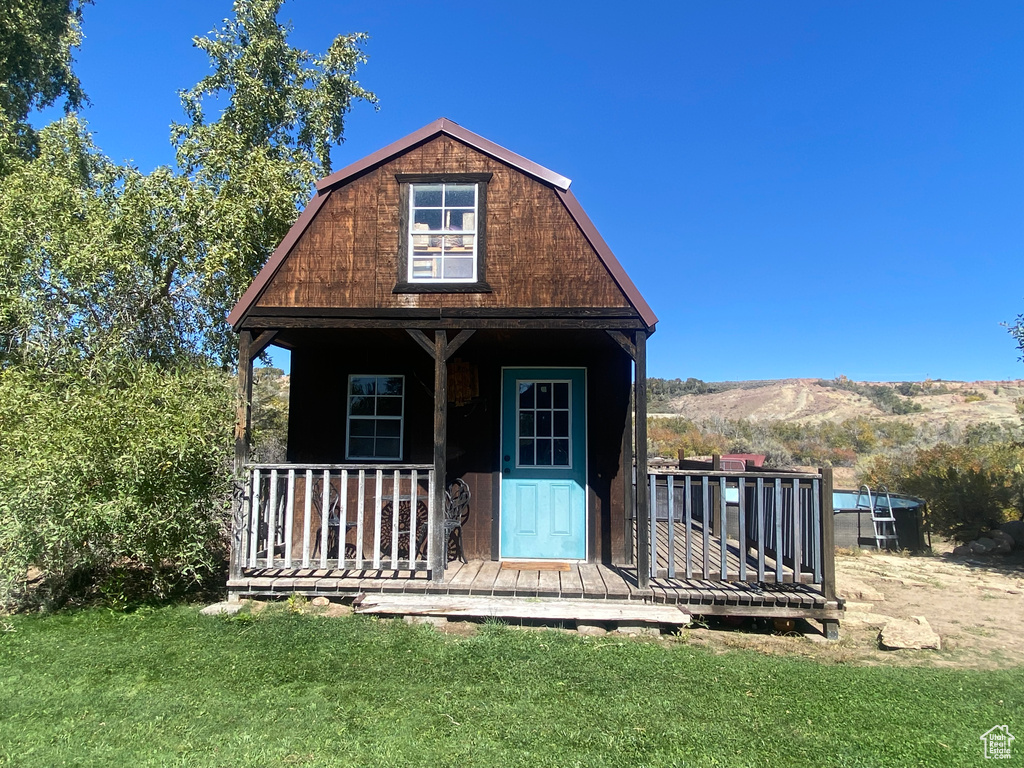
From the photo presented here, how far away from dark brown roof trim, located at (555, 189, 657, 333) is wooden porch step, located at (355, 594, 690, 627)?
2.77 metres

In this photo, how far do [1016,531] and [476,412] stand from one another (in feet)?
34.4

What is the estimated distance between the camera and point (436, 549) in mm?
6051

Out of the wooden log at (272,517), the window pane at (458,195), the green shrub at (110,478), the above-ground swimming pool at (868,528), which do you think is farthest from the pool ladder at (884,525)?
the green shrub at (110,478)

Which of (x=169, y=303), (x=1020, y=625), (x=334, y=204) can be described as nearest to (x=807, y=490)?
(x=1020, y=625)

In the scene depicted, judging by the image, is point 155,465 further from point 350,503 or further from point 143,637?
point 350,503

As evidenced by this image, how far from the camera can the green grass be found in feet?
10.9

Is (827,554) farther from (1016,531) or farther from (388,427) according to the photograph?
(1016,531)

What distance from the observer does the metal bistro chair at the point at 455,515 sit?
695 cm

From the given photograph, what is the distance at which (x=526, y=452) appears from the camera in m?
7.63

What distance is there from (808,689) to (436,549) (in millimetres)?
3399

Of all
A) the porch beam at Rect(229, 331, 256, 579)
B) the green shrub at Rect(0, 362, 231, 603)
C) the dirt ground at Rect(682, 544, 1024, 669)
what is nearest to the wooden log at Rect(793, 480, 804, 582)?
the dirt ground at Rect(682, 544, 1024, 669)

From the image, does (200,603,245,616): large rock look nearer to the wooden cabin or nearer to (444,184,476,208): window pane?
the wooden cabin

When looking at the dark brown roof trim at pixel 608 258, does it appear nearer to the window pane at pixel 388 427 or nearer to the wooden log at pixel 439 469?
the wooden log at pixel 439 469

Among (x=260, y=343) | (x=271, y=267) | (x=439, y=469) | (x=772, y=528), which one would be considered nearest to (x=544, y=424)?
(x=439, y=469)
